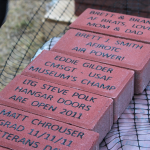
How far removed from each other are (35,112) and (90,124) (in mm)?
267

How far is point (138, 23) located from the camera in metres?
1.86

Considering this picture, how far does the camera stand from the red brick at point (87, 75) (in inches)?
57.0

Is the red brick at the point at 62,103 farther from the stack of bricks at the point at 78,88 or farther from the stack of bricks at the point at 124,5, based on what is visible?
the stack of bricks at the point at 124,5

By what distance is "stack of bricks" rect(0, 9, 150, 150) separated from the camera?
126 cm

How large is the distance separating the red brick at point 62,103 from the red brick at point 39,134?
Result: 0.04 metres

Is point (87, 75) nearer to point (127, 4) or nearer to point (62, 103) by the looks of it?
point (62, 103)

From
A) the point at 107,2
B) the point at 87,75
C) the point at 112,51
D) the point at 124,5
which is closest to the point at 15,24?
the point at 107,2

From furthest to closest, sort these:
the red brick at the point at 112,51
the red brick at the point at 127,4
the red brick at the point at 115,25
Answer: the red brick at the point at 127,4, the red brick at the point at 115,25, the red brick at the point at 112,51

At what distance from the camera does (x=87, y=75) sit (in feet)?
5.00

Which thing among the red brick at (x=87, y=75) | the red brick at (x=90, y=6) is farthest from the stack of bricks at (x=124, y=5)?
the red brick at (x=87, y=75)

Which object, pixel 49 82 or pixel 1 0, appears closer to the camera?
pixel 1 0

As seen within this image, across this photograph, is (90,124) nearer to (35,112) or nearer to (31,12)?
(35,112)

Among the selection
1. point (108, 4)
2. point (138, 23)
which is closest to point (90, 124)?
point (138, 23)

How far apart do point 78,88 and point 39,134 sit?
0.32 meters
